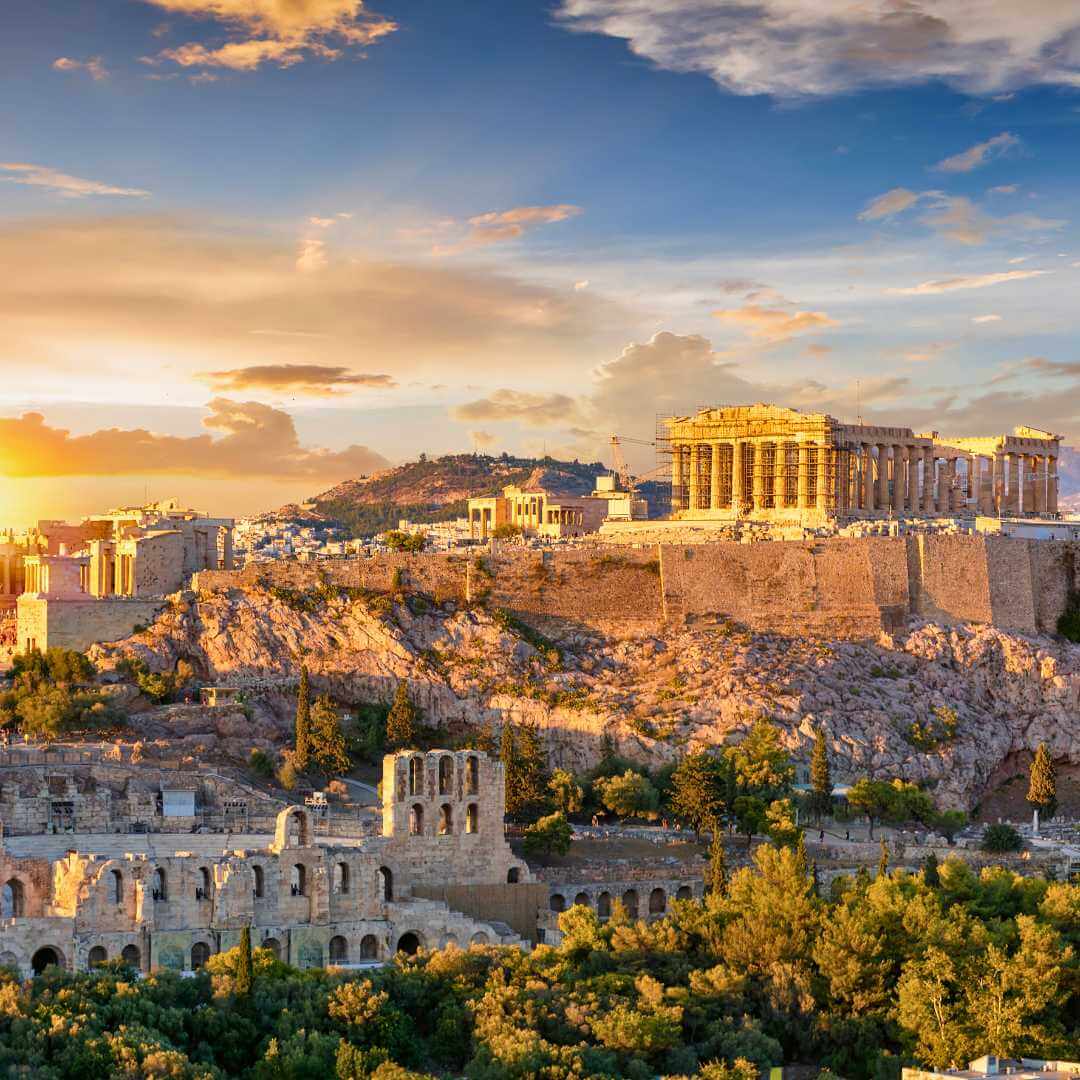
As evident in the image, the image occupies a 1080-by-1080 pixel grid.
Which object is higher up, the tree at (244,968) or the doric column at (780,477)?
the doric column at (780,477)

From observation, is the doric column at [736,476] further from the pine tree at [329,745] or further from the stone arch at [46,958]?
the stone arch at [46,958]

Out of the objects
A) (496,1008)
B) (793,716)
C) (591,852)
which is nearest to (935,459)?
(793,716)

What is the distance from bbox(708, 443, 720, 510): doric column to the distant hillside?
42.2 m

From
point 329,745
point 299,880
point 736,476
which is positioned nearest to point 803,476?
point 736,476

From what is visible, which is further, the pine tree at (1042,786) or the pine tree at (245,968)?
the pine tree at (1042,786)

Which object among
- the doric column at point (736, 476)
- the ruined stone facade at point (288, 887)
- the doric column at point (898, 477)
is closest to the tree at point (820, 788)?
the ruined stone facade at point (288, 887)

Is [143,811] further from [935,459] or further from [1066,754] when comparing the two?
[935,459]

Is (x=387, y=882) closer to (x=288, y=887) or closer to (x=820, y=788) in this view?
(x=288, y=887)

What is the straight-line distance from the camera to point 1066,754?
2778 inches

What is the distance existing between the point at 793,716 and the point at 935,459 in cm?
3225

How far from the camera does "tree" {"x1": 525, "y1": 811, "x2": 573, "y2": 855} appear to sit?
5188 cm

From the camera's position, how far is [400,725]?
62.0 m

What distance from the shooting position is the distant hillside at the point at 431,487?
137m

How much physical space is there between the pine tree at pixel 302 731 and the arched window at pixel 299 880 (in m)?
13.6
